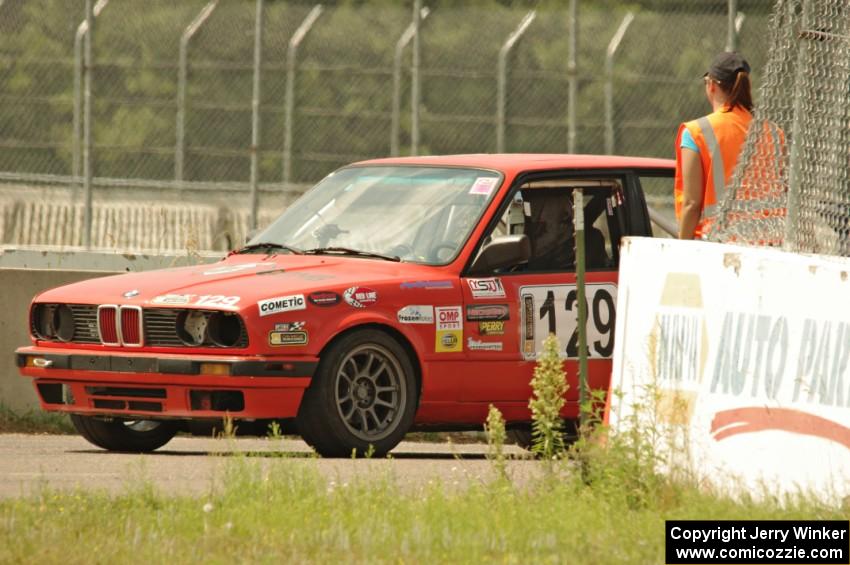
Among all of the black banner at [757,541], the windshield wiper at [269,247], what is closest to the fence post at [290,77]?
the windshield wiper at [269,247]

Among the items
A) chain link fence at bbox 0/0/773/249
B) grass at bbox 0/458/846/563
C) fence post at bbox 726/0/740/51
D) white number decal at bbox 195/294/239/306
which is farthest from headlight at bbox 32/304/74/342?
chain link fence at bbox 0/0/773/249

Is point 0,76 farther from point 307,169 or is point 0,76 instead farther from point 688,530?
point 688,530

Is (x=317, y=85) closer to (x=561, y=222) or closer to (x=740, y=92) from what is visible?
(x=561, y=222)

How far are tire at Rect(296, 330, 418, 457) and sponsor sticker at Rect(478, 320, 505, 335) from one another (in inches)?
18.4

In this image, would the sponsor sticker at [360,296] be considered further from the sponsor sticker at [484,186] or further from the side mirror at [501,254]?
the sponsor sticker at [484,186]

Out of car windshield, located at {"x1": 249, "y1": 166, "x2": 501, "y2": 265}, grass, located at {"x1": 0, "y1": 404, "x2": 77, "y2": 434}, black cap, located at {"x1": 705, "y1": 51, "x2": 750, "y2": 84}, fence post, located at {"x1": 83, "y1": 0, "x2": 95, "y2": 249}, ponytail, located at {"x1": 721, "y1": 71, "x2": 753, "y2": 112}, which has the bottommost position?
grass, located at {"x1": 0, "y1": 404, "x2": 77, "y2": 434}

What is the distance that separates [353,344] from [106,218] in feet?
39.7

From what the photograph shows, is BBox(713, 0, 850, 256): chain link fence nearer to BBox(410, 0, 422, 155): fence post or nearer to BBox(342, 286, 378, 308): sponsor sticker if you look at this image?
BBox(342, 286, 378, 308): sponsor sticker

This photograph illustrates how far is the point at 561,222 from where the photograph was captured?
1087 cm

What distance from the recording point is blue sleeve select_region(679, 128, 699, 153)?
988cm

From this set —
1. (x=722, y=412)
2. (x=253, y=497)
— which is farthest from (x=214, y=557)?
(x=722, y=412)

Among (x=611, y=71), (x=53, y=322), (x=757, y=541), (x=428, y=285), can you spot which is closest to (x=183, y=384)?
(x=53, y=322)

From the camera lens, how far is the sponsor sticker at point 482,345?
10.2 metres

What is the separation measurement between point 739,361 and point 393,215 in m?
3.53
